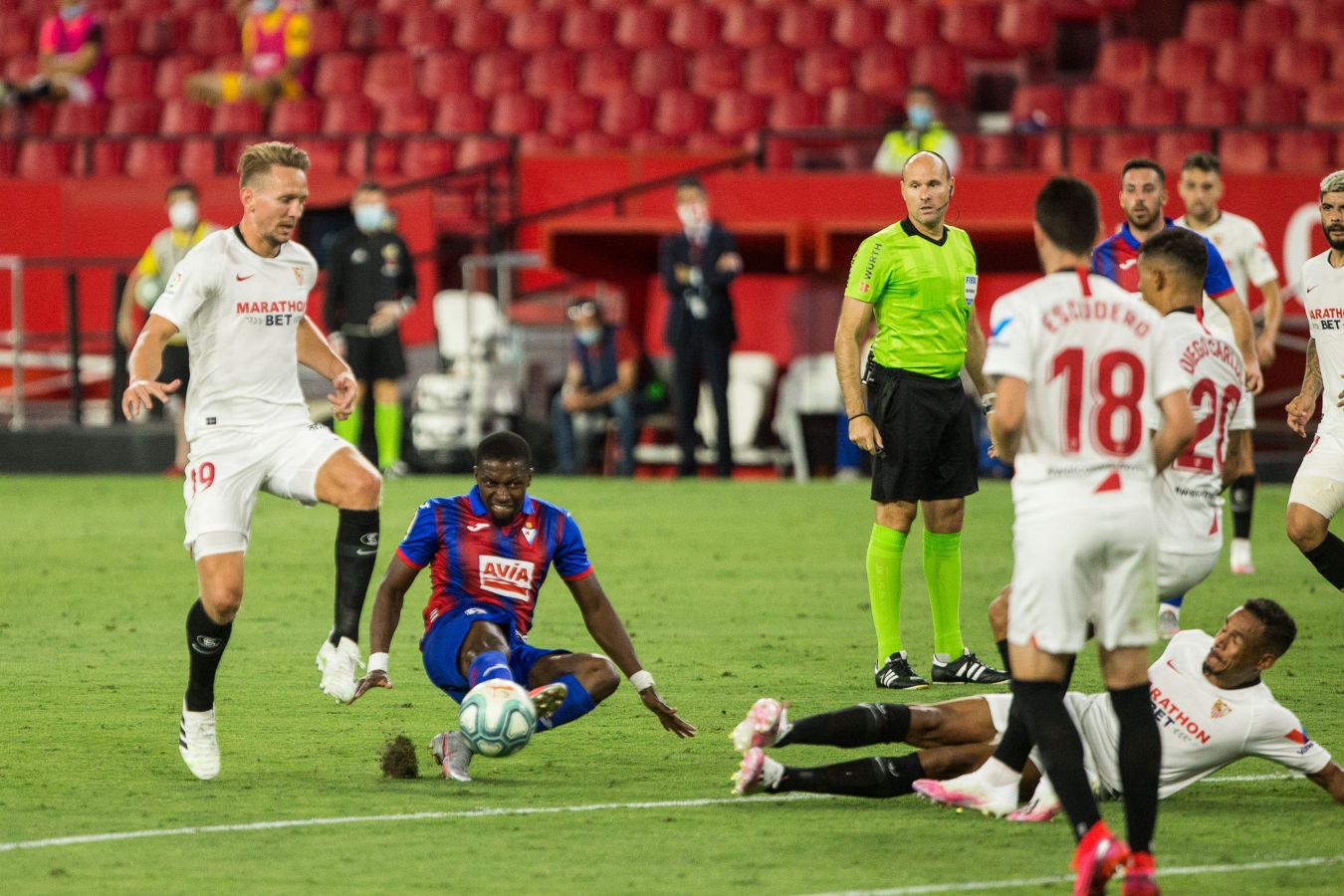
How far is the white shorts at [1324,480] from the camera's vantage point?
7.99m

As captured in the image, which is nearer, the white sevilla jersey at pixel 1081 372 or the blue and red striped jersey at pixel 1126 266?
the white sevilla jersey at pixel 1081 372

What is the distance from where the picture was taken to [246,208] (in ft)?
23.0

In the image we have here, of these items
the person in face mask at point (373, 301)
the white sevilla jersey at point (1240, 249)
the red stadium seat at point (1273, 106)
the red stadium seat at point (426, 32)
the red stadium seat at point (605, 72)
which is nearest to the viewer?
the white sevilla jersey at point (1240, 249)

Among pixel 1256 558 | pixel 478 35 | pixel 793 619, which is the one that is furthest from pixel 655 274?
pixel 793 619

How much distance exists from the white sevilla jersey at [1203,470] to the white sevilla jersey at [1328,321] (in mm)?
1713

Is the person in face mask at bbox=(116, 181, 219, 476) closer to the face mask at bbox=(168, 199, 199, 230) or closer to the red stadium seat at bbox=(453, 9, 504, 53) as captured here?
the face mask at bbox=(168, 199, 199, 230)

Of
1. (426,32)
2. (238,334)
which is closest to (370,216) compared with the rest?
(426,32)

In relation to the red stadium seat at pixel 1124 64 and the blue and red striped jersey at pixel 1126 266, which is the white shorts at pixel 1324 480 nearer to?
the blue and red striped jersey at pixel 1126 266

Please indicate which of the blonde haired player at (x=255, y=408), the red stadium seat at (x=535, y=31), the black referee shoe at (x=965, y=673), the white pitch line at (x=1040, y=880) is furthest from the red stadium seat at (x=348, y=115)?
the white pitch line at (x=1040, y=880)

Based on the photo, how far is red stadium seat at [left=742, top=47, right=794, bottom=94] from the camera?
2041 centimetres

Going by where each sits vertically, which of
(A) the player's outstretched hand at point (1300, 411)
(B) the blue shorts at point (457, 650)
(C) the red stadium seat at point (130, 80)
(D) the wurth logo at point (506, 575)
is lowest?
(B) the blue shorts at point (457, 650)

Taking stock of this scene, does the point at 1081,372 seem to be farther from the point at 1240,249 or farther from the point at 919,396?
the point at 1240,249

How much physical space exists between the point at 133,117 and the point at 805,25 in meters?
7.44

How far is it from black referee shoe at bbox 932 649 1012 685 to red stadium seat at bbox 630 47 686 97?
1331 cm
